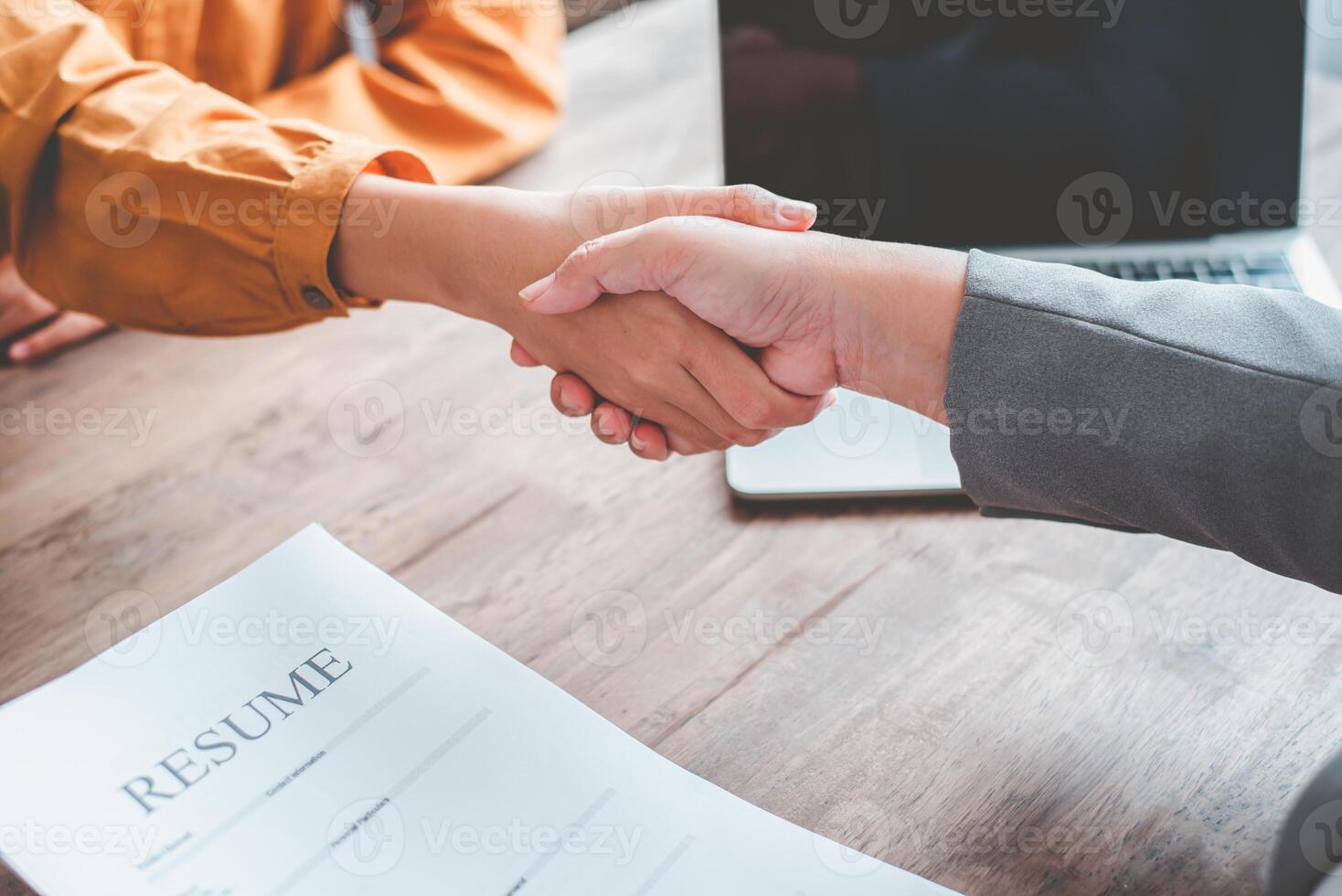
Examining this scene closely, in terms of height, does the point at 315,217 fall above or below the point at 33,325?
above

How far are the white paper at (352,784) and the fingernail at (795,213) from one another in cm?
35

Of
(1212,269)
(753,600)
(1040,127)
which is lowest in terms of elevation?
(753,600)

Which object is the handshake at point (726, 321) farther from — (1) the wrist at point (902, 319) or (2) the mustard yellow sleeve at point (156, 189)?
(2) the mustard yellow sleeve at point (156, 189)

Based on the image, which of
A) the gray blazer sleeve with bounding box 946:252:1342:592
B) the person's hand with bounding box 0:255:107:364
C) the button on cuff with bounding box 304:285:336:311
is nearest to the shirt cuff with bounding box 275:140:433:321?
the button on cuff with bounding box 304:285:336:311

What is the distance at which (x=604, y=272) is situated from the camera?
692 millimetres

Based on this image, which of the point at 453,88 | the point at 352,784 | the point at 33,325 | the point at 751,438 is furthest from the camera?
the point at 453,88

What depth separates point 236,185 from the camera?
72 cm

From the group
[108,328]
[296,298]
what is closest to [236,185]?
[296,298]

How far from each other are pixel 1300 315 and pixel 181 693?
0.61 meters

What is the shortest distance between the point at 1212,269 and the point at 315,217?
69cm

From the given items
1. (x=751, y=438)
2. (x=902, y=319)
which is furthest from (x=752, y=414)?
(x=902, y=319)

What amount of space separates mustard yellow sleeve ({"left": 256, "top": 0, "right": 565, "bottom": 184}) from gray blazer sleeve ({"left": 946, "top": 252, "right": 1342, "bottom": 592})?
0.62m

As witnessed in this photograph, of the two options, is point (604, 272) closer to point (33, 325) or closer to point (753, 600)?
point (753, 600)

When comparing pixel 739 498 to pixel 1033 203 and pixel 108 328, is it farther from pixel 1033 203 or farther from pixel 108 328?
pixel 108 328
